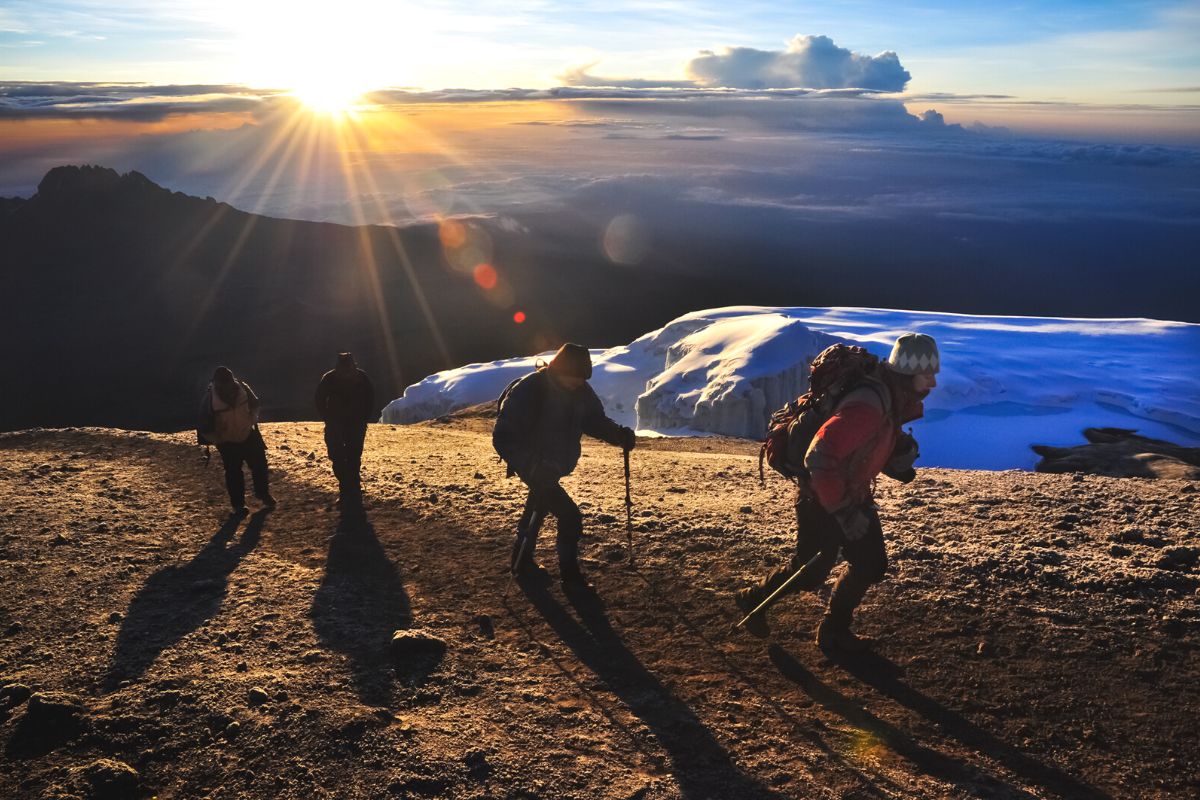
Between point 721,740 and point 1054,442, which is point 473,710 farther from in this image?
point 1054,442

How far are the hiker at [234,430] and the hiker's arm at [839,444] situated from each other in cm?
645

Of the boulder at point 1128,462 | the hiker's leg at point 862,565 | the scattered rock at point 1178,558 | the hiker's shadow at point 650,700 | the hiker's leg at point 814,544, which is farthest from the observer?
the boulder at point 1128,462

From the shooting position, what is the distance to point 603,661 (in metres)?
5.35

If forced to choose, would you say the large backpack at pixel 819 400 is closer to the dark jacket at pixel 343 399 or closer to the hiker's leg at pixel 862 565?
the hiker's leg at pixel 862 565

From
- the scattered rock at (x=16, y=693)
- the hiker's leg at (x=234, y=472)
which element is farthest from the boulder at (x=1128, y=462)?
the scattered rock at (x=16, y=693)

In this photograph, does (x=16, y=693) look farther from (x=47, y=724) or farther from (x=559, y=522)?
(x=559, y=522)

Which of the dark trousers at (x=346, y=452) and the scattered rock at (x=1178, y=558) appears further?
the dark trousers at (x=346, y=452)

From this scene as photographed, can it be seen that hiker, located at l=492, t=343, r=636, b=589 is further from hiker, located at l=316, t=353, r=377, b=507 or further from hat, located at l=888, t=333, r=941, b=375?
hiker, located at l=316, t=353, r=377, b=507

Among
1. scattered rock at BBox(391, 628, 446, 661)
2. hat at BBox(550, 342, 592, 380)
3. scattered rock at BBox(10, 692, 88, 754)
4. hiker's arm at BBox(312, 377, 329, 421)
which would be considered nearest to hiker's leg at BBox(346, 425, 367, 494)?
hiker's arm at BBox(312, 377, 329, 421)

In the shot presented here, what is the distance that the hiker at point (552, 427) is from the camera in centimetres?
571

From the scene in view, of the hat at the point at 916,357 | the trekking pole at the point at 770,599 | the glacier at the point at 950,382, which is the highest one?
the hat at the point at 916,357

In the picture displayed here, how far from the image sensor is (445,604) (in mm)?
6410

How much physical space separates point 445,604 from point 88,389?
139788 millimetres

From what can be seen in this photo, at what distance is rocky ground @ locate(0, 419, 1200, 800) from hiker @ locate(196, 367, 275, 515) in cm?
67
